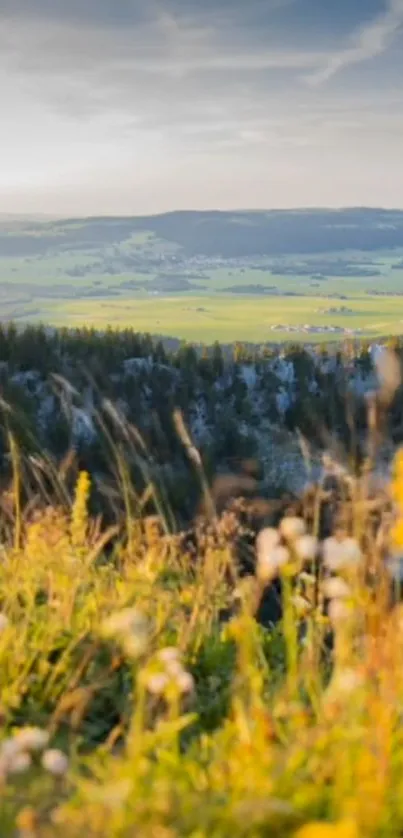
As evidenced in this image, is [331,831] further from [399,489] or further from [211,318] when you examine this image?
[211,318]

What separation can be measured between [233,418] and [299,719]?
2578 inches

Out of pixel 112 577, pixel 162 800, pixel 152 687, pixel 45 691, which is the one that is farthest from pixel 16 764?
pixel 112 577

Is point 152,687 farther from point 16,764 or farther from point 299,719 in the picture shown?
point 16,764

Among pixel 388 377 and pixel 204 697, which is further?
pixel 204 697

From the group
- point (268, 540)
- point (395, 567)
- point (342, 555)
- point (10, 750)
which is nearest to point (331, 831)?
point (10, 750)

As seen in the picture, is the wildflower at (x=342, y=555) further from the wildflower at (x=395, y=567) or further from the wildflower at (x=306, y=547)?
the wildflower at (x=395, y=567)

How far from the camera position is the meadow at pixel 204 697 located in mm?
2500

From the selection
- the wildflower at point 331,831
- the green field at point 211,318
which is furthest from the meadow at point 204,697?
the green field at point 211,318

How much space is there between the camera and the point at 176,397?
67.6 metres

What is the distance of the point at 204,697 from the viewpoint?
4184 mm

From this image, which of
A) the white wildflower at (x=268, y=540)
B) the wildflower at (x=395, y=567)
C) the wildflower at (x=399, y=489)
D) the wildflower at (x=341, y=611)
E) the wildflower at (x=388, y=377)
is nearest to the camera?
the wildflower at (x=399, y=489)

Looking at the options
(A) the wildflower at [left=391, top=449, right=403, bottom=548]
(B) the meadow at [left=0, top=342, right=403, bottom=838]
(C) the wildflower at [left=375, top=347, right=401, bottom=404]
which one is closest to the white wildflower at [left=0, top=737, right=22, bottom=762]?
(B) the meadow at [left=0, top=342, right=403, bottom=838]

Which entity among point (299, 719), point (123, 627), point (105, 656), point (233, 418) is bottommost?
point (233, 418)

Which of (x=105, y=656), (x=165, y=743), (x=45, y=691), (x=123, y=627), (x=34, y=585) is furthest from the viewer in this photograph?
(x=34, y=585)
